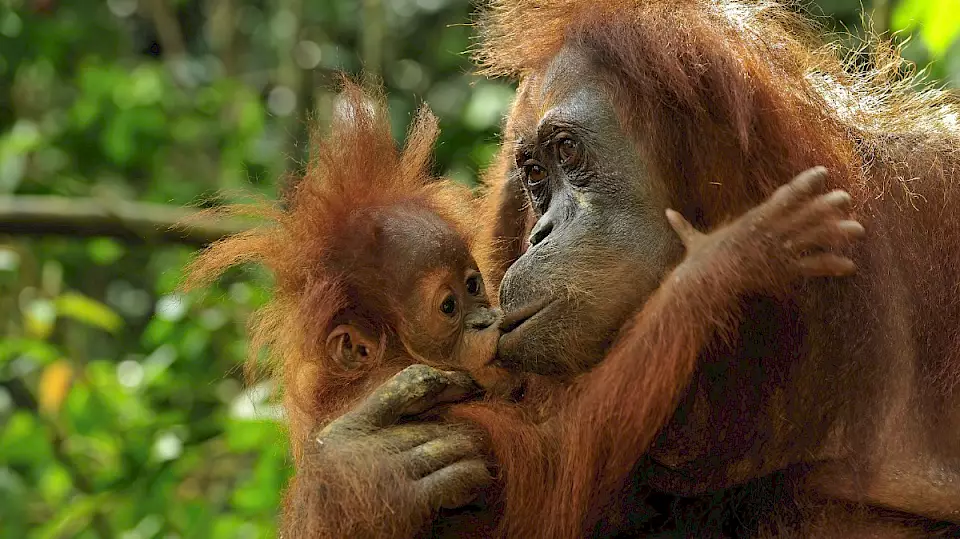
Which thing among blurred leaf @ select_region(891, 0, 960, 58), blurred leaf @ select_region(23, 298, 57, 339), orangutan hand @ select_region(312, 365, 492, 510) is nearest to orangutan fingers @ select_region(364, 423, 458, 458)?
orangutan hand @ select_region(312, 365, 492, 510)

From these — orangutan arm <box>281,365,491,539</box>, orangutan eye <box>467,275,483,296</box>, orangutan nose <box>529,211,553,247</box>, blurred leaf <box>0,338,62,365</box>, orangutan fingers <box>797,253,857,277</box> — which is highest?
orangutan fingers <box>797,253,857,277</box>

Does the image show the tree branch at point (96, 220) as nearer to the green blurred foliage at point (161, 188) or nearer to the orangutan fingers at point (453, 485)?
the green blurred foliage at point (161, 188)

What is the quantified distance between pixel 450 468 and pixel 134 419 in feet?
9.16

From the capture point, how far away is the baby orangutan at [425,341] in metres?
2.18

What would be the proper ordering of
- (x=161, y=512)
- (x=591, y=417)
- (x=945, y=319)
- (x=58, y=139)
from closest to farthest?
(x=591, y=417) → (x=945, y=319) → (x=161, y=512) → (x=58, y=139)

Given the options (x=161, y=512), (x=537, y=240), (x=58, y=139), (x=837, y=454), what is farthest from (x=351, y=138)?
(x=58, y=139)

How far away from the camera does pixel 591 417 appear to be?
2307 millimetres

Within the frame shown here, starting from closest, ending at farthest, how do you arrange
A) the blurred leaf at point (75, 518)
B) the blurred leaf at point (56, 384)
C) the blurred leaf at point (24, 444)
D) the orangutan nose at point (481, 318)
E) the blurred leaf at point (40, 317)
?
the orangutan nose at point (481, 318), the blurred leaf at point (75, 518), the blurred leaf at point (24, 444), the blurred leaf at point (40, 317), the blurred leaf at point (56, 384)

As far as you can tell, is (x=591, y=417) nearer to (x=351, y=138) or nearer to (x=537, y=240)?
(x=537, y=240)

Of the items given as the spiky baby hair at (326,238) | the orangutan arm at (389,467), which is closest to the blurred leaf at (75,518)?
the spiky baby hair at (326,238)

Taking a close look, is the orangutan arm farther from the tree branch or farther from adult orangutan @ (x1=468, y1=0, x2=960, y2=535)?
the tree branch

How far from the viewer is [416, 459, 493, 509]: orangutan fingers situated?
2.37m

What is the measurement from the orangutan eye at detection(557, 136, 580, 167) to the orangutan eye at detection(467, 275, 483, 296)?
561 millimetres

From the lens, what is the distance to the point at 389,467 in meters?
2.38
